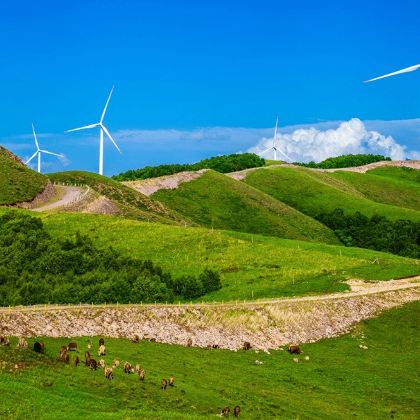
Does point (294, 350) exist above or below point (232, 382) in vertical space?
above

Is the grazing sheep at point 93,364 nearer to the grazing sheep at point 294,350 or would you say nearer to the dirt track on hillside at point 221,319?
the dirt track on hillside at point 221,319

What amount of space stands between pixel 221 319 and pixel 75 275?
84.0 feet

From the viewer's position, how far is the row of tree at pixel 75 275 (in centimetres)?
8456

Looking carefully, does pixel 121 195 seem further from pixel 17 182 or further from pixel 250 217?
pixel 250 217

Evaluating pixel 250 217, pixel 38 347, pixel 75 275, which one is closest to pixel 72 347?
pixel 38 347

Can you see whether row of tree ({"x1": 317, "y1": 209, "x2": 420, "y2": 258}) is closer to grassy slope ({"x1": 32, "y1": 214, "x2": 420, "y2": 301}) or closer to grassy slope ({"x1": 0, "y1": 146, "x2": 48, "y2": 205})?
grassy slope ({"x1": 32, "y1": 214, "x2": 420, "y2": 301})

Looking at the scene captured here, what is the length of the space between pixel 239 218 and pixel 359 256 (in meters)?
68.1

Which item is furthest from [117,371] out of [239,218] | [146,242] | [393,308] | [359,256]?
[239,218]

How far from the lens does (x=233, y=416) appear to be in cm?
4834

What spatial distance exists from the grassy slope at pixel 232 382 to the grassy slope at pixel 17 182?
83.7 m

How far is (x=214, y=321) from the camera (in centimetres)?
7381

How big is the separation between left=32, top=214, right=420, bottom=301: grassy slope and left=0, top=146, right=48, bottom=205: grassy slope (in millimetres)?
23322

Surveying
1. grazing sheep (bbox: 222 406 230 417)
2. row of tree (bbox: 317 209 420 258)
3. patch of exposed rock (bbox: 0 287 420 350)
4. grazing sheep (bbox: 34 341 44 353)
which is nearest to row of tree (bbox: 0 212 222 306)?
patch of exposed rock (bbox: 0 287 420 350)

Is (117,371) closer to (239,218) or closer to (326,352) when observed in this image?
(326,352)
